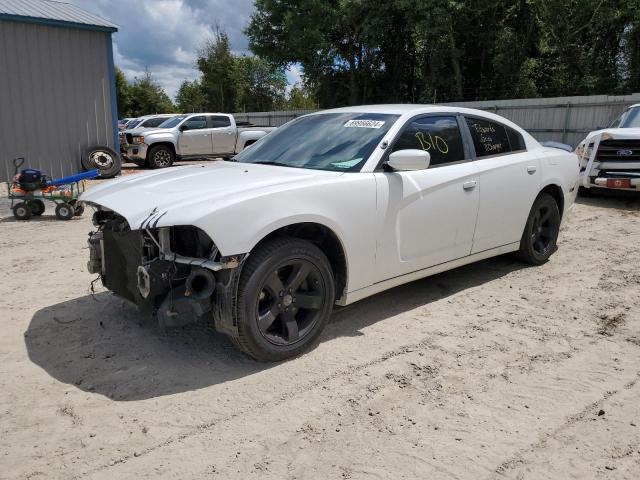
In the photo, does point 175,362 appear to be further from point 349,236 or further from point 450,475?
Answer: point 450,475

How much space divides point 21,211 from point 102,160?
4795 millimetres

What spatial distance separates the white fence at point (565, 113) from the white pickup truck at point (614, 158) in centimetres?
547

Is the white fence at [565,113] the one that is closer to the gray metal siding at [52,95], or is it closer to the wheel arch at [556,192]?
the wheel arch at [556,192]

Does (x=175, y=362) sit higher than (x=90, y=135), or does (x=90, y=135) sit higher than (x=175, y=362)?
(x=90, y=135)

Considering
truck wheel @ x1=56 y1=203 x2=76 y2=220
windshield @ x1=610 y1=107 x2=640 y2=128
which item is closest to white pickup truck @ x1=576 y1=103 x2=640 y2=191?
windshield @ x1=610 y1=107 x2=640 y2=128

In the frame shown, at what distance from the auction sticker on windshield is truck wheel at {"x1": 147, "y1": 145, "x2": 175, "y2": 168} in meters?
13.1

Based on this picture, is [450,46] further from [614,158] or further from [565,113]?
[614,158]

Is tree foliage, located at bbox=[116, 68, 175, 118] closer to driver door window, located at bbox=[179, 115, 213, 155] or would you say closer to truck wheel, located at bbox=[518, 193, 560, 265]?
driver door window, located at bbox=[179, 115, 213, 155]

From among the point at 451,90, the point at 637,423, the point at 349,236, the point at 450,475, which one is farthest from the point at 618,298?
the point at 451,90

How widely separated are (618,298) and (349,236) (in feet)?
8.91

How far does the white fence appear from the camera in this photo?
15.5 m

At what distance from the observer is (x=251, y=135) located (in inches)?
731

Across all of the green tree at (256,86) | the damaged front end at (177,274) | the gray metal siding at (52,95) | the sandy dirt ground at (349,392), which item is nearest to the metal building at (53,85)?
the gray metal siding at (52,95)

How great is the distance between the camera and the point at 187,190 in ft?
11.7
